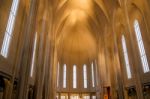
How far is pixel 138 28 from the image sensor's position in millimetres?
15164

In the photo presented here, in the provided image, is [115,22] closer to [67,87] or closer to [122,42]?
[122,42]

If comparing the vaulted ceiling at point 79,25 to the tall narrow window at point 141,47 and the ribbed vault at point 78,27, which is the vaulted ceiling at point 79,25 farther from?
the tall narrow window at point 141,47

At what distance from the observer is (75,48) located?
3244 cm

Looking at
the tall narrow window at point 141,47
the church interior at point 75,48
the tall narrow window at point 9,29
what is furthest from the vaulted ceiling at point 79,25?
the tall narrow window at point 9,29

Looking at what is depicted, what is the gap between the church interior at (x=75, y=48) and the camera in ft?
34.1

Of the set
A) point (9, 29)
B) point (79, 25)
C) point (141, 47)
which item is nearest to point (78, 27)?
point (79, 25)

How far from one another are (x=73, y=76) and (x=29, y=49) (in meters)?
22.4

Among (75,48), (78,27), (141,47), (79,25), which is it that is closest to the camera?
(141,47)

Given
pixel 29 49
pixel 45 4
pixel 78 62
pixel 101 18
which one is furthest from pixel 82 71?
pixel 29 49

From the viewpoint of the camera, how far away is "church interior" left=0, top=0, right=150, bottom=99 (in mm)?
10405

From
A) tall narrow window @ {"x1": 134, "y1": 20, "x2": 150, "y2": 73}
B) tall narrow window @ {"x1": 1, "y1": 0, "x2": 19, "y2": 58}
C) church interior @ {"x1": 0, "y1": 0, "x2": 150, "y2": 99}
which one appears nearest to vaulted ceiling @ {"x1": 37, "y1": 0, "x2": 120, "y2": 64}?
church interior @ {"x1": 0, "y1": 0, "x2": 150, "y2": 99}

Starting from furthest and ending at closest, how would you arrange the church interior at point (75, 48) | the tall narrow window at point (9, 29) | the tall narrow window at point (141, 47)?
the tall narrow window at point (141, 47) < the tall narrow window at point (9, 29) < the church interior at point (75, 48)

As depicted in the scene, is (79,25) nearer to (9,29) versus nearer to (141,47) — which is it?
(141,47)

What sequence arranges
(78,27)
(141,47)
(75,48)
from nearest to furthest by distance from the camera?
(141,47), (78,27), (75,48)
